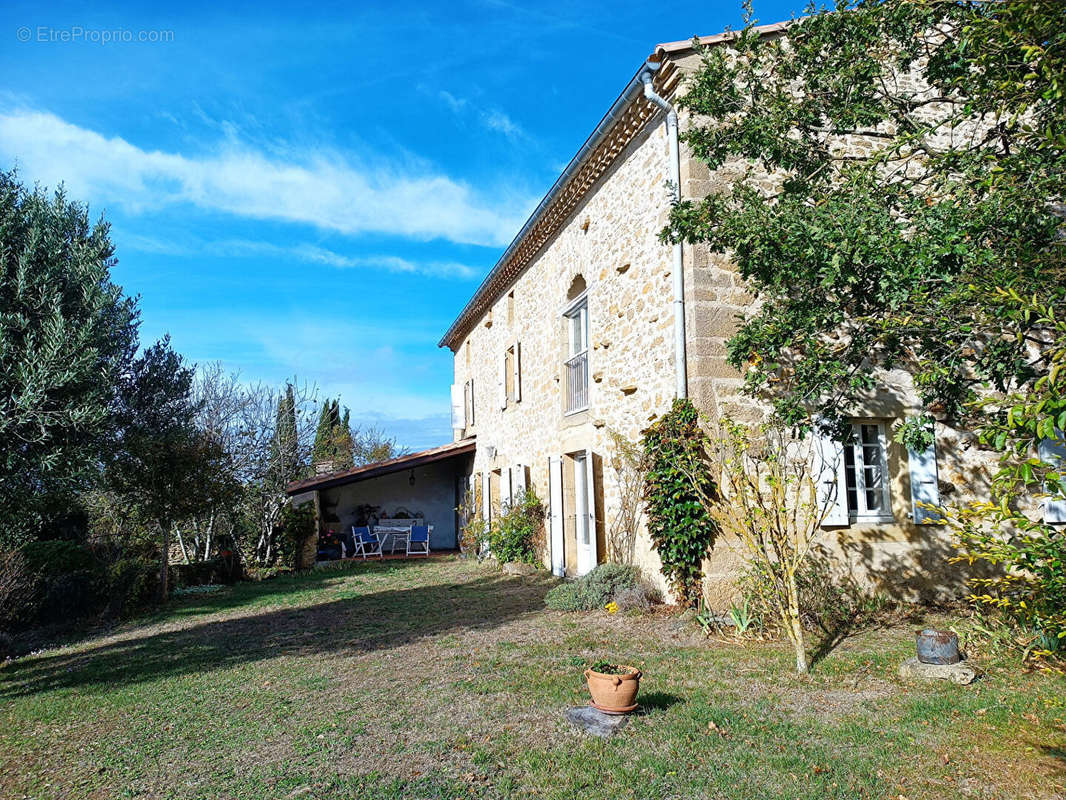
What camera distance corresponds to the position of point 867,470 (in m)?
8.04

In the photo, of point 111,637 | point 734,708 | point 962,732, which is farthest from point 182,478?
point 962,732

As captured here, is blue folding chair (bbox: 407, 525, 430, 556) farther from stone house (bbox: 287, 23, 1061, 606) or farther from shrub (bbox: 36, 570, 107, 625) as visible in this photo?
shrub (bbox: 36, 570, 107, 625)

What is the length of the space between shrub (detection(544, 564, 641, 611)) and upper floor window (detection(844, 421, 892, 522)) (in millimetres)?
2643

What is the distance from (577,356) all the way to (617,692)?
7076 millimetres

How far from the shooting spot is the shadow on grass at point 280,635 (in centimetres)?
684

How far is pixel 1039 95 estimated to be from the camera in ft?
11.9

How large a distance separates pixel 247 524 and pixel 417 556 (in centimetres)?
392

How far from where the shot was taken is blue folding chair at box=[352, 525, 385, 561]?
17.2m

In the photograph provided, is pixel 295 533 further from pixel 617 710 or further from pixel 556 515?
pixel 617 710

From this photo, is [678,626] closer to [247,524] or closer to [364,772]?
[364,772]

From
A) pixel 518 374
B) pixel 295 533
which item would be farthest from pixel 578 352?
pixel 295 533

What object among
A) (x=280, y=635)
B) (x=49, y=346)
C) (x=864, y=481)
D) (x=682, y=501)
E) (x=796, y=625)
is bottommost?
(x=280, y=635)

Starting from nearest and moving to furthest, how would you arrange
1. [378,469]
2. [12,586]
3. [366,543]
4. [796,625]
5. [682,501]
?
[796,625]
[682,501]
[12,586]
[378,469]
[366,543]

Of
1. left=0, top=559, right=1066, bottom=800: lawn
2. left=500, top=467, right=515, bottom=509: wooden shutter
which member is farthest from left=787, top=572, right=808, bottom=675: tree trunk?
left=500, top=467, right=515, bottom=509: wooden shutter
